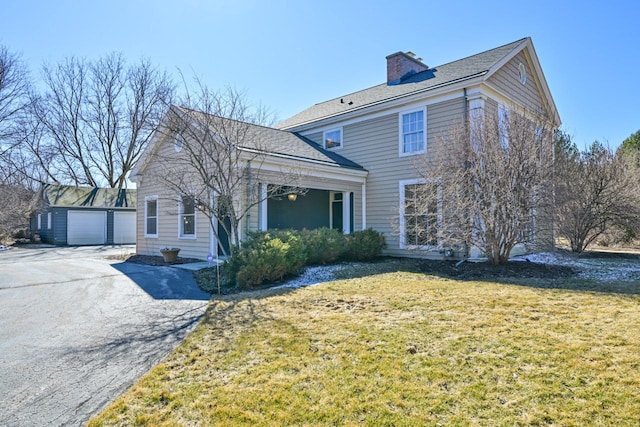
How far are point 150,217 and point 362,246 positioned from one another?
8203mm

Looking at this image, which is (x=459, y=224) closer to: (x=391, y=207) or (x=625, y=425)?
(x=391, y=207)

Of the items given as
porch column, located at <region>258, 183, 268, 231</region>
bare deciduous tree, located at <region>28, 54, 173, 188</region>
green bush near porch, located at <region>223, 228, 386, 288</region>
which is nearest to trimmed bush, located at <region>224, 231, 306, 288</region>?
green bush near porch, located at <region>223, 228, 386, 288</region>

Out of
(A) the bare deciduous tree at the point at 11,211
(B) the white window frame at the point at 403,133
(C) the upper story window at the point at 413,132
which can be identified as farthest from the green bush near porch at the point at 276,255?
(A) the bare deciduous tree at the point at 11,211

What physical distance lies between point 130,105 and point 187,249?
920 inches

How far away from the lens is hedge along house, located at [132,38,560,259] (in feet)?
35.1

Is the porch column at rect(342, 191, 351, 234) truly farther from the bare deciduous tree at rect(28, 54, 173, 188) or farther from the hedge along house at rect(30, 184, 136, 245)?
the bare deciduous tree at rect(28, 54, 173, 188)

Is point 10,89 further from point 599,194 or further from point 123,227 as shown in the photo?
point 599,194

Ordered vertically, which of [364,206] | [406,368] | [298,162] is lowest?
[406,368]

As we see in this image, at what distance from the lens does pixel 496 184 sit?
791 cm

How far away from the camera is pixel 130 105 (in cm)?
3003

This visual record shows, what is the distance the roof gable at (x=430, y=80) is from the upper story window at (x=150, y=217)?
21.1 ft

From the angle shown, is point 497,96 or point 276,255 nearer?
point 276,255

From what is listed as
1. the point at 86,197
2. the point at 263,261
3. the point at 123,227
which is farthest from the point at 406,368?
the point at 86,197

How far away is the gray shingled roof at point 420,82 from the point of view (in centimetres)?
1146
